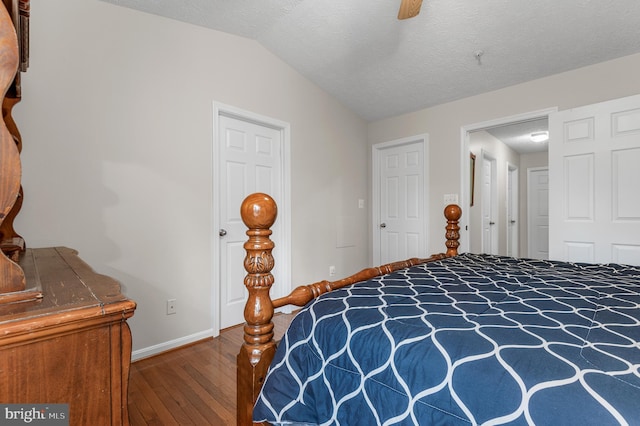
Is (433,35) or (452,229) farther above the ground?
(433,35)

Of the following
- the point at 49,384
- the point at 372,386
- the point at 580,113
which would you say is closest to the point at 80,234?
the point at 49,384

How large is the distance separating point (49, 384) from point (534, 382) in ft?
2.77

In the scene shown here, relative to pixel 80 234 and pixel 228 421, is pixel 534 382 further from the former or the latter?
pixel 80 234

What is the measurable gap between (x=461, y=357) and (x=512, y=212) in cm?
594

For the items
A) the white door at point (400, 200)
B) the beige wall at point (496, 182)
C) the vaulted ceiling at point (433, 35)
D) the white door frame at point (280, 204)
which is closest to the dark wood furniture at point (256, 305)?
the white door frame at point (280, 204)

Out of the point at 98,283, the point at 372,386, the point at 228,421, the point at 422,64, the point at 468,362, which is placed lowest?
the point at 228,421

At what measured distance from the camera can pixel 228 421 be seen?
5.20 ft

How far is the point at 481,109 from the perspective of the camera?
3297 mm

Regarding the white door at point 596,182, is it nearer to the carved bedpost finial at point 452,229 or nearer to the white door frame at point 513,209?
the carved bedpost finial at point 452,229

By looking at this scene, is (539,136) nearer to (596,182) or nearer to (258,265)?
(596,182)

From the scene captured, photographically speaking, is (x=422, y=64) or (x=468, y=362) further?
(x=422, y=64)

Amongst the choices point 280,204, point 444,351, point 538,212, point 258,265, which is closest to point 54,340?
point 258,265

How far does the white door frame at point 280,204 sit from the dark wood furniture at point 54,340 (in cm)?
209

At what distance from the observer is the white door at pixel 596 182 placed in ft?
7.91
